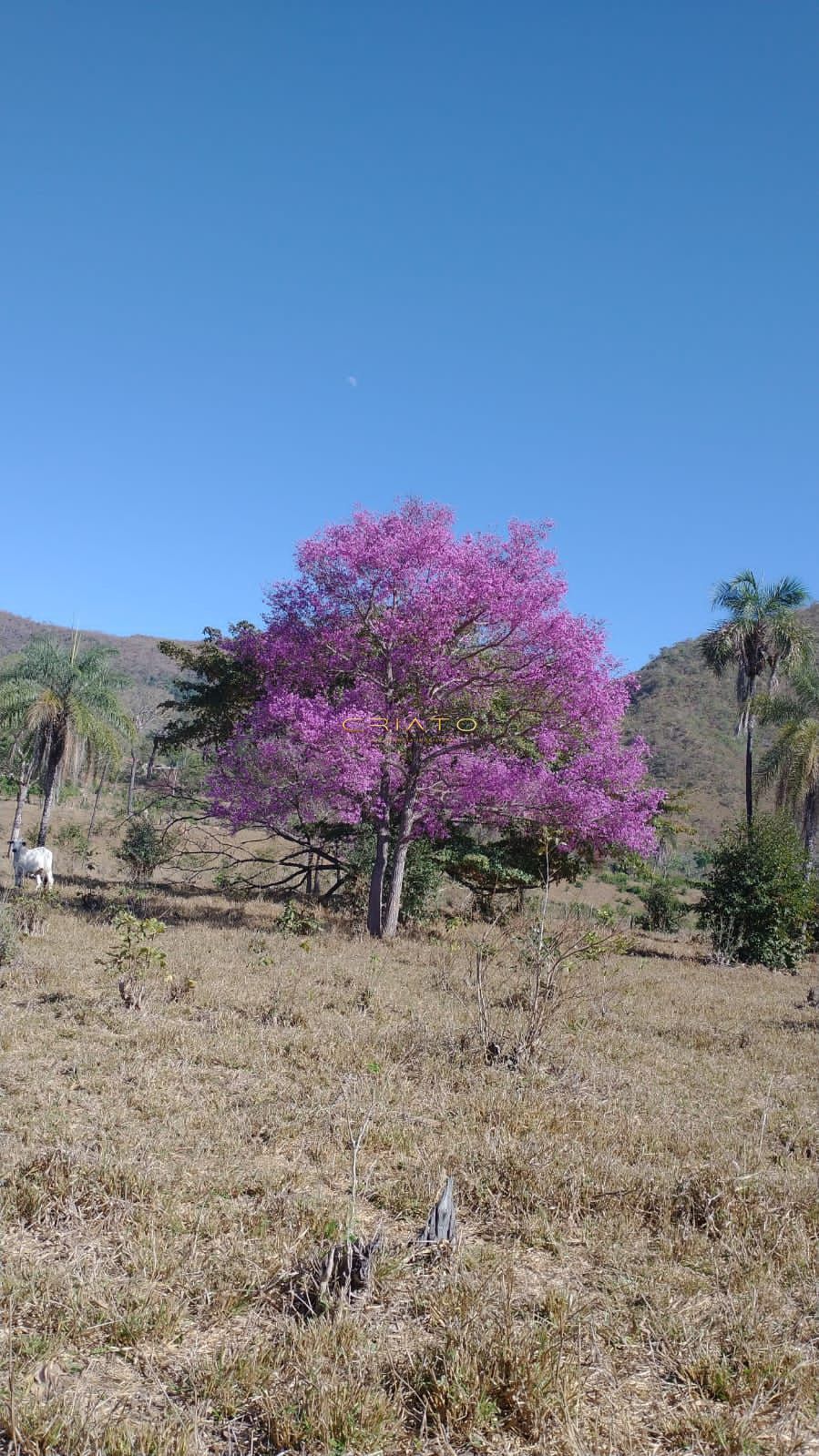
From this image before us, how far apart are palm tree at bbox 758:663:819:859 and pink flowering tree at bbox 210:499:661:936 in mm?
12221

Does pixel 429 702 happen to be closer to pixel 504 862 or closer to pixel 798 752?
pixel 504 862

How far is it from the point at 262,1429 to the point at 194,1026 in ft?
18.2

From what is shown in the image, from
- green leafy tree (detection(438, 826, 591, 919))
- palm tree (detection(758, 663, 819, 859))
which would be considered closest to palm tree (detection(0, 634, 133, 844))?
green leafy tree (detection(438, 826, 591, 919))

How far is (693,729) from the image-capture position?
68.7 metres

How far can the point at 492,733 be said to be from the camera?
15922mm

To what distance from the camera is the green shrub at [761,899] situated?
63.9 ft

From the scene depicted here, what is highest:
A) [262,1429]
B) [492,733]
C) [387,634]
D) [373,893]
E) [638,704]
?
[638,704]

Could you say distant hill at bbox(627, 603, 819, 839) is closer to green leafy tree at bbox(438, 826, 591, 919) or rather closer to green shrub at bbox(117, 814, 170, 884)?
green leafy tree at bbox(438, 826, 591, 919)

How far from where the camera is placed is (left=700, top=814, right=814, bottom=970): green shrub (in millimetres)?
19469

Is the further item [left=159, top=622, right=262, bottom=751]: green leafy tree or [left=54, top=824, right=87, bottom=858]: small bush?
[left=54, top=824, right=87, bottom=858]: small bush

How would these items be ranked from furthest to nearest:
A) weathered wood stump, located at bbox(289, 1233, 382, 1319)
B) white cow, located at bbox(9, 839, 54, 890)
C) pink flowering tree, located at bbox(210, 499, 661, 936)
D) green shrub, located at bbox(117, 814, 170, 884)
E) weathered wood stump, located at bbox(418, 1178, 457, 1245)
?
1. green shrub, located at bbox(117, 814, 170, 884)
2. white cow, located at bbox(9, 839, 54, 890)
3. pink flowering tree, located at bbox(210, 499, 661, 936)
4. weathered wood stump, located at bbox(418, 1178, 457, 1245)
5. weathered wood stump, located at bbox(289, 1233, 382, 1319)

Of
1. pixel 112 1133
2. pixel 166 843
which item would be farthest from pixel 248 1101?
pixel 166 843

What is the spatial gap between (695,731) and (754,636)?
4417 cm

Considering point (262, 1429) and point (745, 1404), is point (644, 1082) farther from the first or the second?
point (262, 1429)
